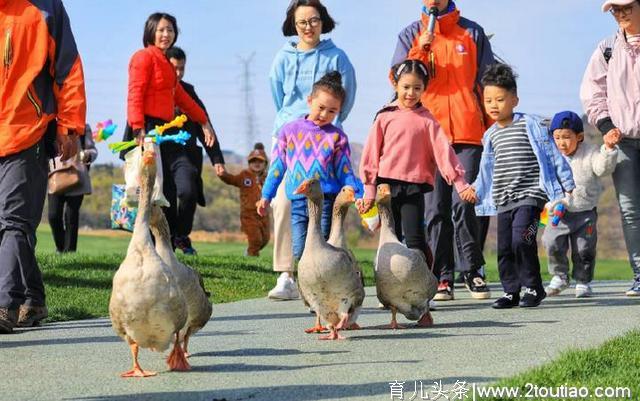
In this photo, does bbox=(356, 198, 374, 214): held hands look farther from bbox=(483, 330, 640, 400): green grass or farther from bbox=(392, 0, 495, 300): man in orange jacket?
bbox=(483, 330, 640, 400): green grass

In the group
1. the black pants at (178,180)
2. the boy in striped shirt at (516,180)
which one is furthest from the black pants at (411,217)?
the black pants at (178,180)

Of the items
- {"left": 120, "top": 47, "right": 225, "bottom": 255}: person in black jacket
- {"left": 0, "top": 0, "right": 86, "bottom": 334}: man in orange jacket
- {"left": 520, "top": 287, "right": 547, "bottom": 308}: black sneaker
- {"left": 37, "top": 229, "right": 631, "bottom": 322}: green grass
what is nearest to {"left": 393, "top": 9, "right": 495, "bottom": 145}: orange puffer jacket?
{"left": 520, "top": 287, "right": 547, "bottom": 308}: black sneaker

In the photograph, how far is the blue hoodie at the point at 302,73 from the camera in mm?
11172

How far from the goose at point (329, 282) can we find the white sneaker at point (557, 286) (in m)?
4.51

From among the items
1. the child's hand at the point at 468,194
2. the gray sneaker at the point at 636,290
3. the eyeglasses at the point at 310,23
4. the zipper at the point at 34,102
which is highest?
the eyeglasses at the point at 310,23

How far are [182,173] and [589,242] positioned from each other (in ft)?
14.3

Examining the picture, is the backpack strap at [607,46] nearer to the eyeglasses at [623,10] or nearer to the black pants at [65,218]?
the eyeglasses at [623,10]

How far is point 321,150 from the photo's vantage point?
981cm

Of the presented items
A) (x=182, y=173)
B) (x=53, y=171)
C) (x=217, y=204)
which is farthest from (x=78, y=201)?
(x=217, y=204)

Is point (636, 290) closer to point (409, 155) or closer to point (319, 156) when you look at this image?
point (409, 155)

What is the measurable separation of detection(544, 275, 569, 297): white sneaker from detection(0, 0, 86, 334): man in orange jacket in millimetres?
5251

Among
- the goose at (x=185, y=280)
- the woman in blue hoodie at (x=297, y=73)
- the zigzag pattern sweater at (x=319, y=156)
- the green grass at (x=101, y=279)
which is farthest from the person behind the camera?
the woman in blue hoodie at (x=297, y=73)

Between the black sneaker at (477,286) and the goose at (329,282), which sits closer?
the goose at (329,282)

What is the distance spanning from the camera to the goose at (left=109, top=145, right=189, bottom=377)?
6.16 metres
